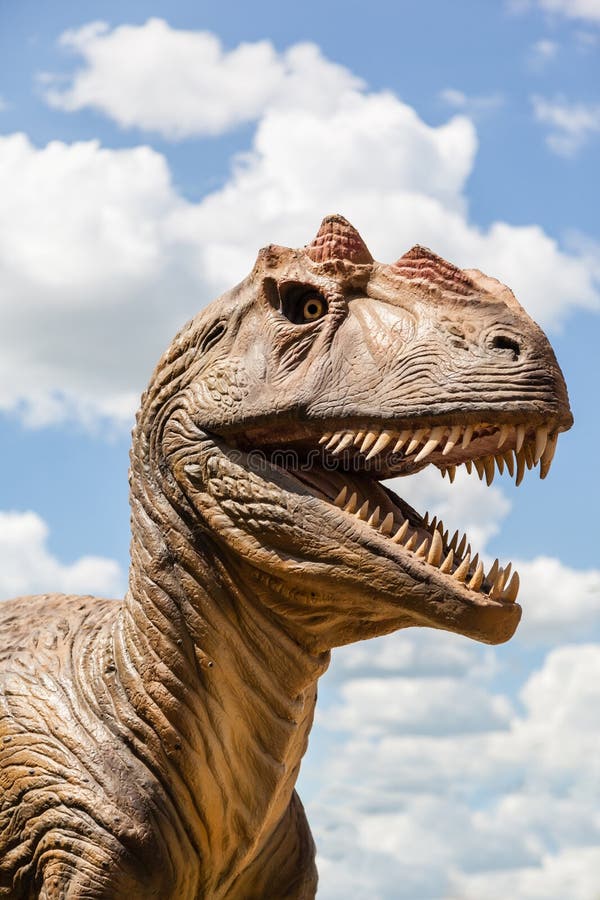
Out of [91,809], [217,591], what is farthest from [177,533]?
[91,809]

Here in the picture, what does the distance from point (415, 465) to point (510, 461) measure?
0.62 meters

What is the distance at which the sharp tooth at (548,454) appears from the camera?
4.52m

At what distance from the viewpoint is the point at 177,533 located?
5.08 metres

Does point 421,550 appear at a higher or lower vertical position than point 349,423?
lower

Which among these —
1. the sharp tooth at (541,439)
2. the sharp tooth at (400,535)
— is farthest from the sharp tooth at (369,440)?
the sharp tooth at (541,439)

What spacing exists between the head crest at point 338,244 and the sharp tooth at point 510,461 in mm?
1010

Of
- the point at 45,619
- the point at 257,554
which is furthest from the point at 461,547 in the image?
the point at 45,619

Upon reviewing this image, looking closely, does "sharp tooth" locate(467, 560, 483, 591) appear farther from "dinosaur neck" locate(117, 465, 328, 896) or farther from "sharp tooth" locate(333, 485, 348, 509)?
"dinosaur neck" locate(117, 465, 328, 896)

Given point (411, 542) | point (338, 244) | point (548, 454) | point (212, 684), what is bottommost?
point (212, 684)

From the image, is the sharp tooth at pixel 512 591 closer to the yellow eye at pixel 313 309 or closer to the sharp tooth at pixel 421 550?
the sharp tooth at pixel 421 550

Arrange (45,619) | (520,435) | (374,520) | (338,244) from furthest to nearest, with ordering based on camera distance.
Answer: (45,619)
(338,244)
(374,520)
(520,435)

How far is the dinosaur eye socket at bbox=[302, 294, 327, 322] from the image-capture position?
4.99m

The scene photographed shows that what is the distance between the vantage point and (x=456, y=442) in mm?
4617

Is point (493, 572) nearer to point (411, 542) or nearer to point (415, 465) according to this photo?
point (411, 542)
